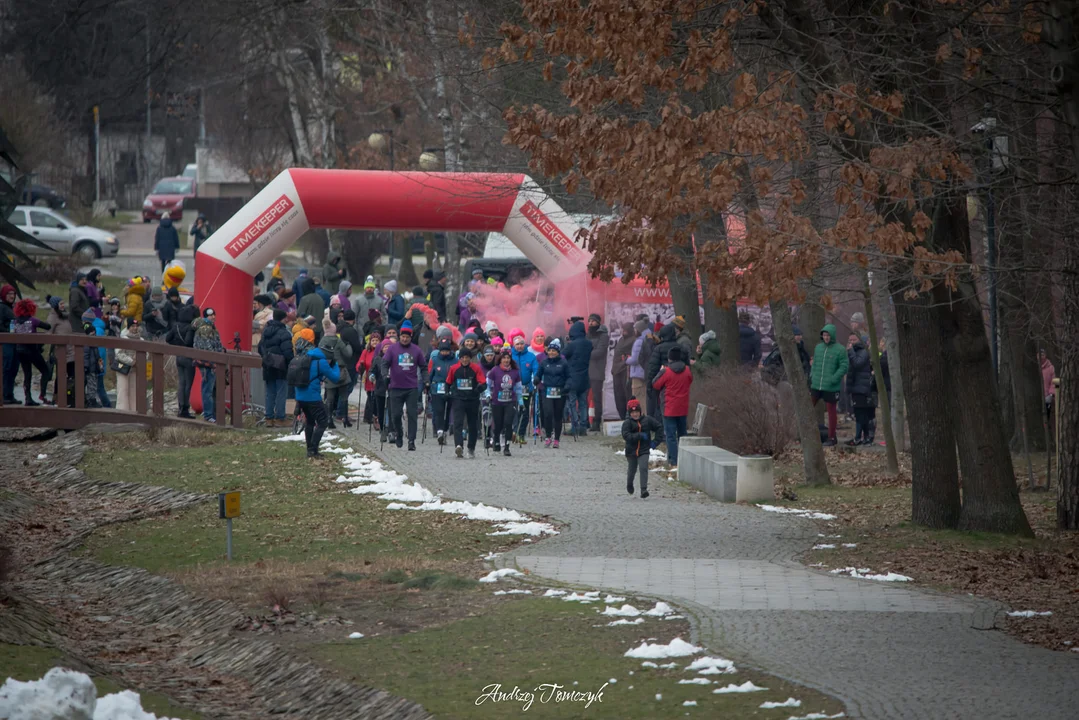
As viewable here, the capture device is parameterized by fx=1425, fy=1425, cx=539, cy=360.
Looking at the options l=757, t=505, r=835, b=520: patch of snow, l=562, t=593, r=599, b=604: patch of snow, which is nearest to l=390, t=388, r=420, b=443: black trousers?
l=757, t=505, r=835, b=520: patch of snow

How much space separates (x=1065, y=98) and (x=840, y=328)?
81.0 feet

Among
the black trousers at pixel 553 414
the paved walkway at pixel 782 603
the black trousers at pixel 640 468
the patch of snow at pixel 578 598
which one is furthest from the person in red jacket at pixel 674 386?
the patch of snow at pixel 578 598

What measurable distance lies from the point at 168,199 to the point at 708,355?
41700mm

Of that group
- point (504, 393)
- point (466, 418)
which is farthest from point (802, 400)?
point (466, 418)

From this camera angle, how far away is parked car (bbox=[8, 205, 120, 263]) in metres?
43.1

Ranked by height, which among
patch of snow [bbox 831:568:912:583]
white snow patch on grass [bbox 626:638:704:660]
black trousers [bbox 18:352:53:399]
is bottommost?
white snow patch on grass [bbox 626:638:704:660]

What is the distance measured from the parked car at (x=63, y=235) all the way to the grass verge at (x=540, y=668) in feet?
117

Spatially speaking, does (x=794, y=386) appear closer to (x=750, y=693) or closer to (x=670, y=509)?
(x=670, y=509)

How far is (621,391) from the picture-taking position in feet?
80.6

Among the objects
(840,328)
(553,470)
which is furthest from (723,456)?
(840,328)

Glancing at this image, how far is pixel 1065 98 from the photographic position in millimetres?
8391

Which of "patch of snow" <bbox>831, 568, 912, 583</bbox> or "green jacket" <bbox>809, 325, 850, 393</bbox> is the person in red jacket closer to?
"green jacket" <bbox>809, 325, 850, 393</bbox>

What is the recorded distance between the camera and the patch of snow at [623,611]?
32.9ft

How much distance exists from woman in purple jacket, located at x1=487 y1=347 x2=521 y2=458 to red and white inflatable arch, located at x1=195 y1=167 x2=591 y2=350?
3.17 m
